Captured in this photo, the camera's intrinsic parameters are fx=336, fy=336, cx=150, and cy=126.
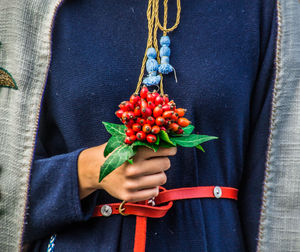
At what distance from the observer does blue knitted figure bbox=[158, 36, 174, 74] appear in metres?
0.89

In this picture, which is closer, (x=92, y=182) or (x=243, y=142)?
(x=92, y=182)

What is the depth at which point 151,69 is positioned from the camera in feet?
2.91

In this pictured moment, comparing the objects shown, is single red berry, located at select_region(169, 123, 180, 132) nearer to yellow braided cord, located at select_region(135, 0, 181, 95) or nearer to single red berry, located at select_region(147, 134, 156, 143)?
single red berry, located at select_region(147, 134, 156, 143)

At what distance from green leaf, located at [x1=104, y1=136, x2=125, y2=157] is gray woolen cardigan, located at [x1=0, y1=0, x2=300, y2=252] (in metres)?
0.32

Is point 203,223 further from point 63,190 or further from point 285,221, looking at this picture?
point 63,190

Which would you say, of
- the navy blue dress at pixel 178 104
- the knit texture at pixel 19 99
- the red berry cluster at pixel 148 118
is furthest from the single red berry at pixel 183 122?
the knit texture at pixel 19 99

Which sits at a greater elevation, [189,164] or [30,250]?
[189,164]

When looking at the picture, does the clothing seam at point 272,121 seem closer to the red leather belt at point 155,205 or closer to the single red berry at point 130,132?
the red leather belt at point 155,205

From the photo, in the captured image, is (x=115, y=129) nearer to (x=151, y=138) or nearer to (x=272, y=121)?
(x=151, y=138)

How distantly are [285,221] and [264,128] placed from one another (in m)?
0.27

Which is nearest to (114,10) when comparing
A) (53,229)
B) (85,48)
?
(85,48)

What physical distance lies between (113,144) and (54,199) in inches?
11.8

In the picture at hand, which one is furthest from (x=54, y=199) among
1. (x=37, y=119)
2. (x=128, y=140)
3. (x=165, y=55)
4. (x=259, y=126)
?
(x=259, y=126)

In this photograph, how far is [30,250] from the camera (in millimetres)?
958
